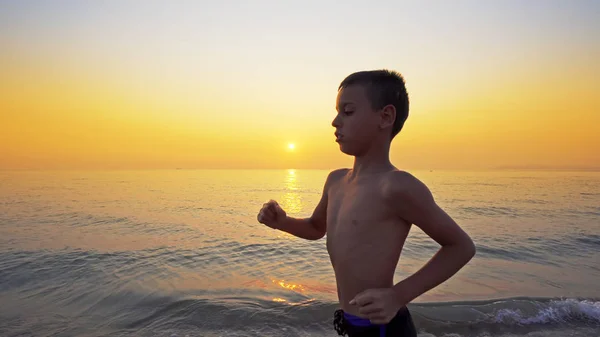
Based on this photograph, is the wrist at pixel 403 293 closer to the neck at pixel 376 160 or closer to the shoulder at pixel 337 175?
the neck at pixel 376 160

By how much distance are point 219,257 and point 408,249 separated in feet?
19.0

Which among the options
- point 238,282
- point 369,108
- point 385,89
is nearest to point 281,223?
point 369,108

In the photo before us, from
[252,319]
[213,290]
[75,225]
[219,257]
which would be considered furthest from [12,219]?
[252,319]

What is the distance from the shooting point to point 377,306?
1582 mm

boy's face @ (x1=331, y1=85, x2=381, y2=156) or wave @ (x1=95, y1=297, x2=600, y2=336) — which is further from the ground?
boy's face @ (x1=331, y1=85, x2=381, y2=156)

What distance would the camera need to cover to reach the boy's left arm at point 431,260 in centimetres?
159

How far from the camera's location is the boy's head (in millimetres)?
1956

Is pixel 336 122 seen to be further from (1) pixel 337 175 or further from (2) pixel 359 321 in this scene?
(2) pixel 359 321

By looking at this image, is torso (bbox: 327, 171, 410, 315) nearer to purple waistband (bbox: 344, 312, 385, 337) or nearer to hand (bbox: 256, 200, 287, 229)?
purple waistband (bbox: 344, 312, 385, 337)

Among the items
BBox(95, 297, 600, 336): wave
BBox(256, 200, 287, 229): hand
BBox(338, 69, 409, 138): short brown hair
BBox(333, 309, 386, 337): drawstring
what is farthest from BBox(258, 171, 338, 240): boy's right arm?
BBox(95, 297, 600, 336): wave

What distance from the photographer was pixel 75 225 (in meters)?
15.1

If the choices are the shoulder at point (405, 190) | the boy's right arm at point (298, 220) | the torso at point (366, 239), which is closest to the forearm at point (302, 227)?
the boy's right arm at point (298, 220)

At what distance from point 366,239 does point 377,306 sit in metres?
0.38

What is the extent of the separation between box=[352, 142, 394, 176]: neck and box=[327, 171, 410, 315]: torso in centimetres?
6
